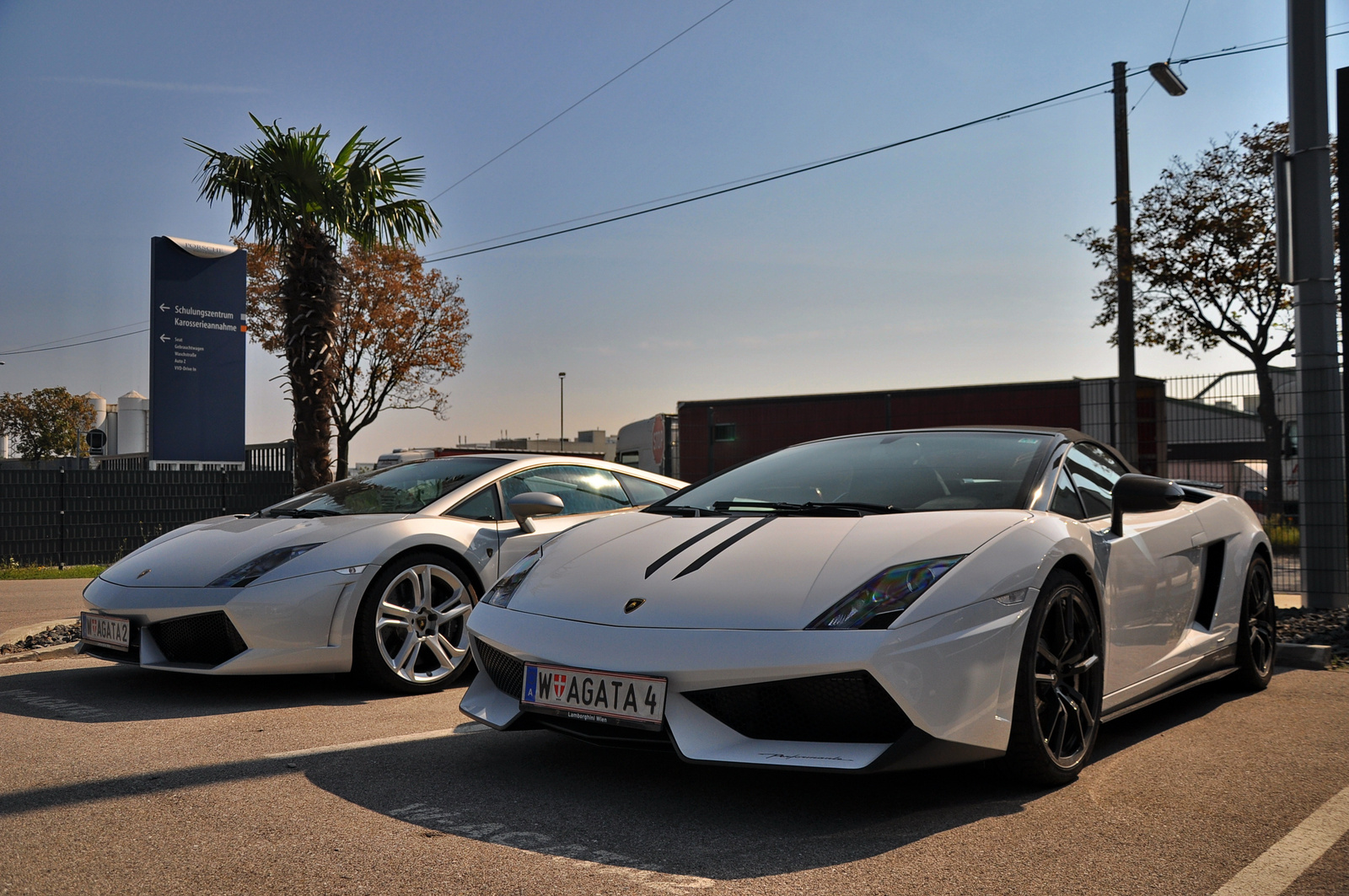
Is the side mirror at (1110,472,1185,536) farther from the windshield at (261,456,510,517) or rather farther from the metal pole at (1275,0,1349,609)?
the metal pole at (1275,0,1349,609)

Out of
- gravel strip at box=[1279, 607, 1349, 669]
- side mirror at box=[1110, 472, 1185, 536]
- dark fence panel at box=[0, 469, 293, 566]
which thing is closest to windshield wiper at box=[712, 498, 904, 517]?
side mirror at box=[1110, 472, 1185, 536]

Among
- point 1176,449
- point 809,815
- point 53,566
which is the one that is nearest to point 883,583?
point 809,815

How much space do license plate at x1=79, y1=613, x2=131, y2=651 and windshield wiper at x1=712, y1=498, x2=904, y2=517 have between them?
278 centimetres

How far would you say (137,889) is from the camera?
8.04 feet

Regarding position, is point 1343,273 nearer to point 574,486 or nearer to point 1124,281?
point 574,486

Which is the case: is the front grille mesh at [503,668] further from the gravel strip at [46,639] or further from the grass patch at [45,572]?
the grass patch at [45,572]

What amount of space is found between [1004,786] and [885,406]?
15465mm

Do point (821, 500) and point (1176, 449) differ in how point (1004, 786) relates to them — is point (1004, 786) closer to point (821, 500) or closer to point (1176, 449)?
point (821, 500)

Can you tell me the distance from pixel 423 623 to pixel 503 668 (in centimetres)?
177

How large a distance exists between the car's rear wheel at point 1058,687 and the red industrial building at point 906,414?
28.8 ft

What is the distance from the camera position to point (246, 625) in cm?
466

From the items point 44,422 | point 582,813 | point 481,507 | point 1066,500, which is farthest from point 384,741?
point 44,422

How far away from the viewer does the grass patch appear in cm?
1247

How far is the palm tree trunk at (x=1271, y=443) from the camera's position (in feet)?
29.9
